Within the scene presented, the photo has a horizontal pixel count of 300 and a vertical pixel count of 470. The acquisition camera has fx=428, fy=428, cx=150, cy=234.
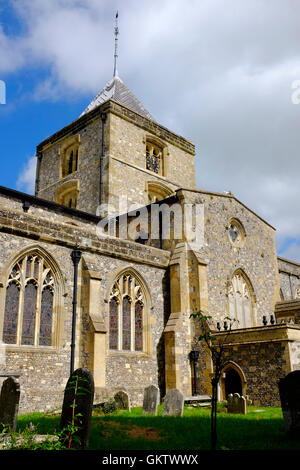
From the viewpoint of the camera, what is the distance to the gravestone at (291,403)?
8.49 metres

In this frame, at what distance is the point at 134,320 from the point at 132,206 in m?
11.0

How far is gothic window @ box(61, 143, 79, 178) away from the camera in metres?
29.4

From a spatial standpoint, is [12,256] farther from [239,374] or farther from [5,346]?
[239,374]

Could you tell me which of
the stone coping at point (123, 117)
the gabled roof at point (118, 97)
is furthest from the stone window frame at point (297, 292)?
the gabled roof at point (118, 97)

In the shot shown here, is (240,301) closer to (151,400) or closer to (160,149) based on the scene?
(151,400)

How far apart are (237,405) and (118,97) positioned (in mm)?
25162

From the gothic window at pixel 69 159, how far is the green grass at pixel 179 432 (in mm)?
20755

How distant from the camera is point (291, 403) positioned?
881 cm

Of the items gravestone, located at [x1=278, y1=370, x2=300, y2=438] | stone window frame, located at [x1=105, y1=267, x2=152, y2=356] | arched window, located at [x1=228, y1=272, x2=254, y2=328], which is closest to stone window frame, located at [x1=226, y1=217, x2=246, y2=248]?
arched window, located at [x1=228, y1=272, x2=254, y2=328]

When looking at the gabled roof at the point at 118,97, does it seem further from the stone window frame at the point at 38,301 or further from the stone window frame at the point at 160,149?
the stone window frame at the point at 38,301

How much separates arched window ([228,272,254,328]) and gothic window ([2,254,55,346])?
9099 millimetres

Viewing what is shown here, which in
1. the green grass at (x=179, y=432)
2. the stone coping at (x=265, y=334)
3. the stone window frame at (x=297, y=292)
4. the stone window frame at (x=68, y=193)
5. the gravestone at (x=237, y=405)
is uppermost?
the stone window frame at (x=68, y=193)

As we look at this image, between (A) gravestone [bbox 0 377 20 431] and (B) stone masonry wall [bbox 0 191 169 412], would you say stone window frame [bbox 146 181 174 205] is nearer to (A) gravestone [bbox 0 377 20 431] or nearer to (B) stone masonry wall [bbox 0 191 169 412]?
(B) stone masonry wall [bbox 0 191 169 412]

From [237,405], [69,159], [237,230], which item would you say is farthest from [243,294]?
[69,159]
